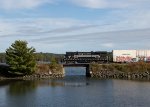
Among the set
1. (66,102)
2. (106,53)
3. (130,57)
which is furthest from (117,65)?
(66,102)

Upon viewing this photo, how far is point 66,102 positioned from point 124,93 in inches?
657

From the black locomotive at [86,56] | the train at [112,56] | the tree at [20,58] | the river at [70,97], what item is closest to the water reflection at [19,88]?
the river at [70,97]

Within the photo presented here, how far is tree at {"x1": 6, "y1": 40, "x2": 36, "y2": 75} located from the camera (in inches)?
4818

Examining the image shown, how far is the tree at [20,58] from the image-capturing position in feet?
401

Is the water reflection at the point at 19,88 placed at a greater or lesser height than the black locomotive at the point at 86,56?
lesser

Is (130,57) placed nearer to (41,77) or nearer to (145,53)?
(145,53)

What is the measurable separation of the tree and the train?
165 feet

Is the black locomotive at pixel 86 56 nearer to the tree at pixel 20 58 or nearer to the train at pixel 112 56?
the train at pixel 112 56

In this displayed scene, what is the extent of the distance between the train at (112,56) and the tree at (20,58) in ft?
165

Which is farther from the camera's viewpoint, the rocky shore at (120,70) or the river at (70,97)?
the rocky shore at (120,70)

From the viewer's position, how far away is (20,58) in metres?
122

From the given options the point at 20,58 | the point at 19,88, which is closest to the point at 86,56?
the point at 20,58

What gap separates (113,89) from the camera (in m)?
92.6

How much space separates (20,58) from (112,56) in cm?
5702
